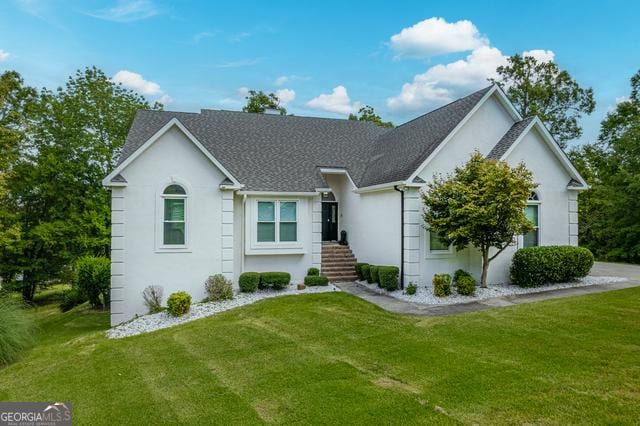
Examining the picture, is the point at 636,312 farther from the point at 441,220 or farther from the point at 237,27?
the point at 237,27

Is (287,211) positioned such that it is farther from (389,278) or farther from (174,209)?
(389,278)

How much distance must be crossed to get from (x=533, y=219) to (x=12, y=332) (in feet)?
56.5

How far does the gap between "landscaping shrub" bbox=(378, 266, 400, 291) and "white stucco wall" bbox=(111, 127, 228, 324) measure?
18.3ft

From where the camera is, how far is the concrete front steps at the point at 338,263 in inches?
658

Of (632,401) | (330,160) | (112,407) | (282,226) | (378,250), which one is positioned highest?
(330,160)

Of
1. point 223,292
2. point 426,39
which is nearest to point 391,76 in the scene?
point 426,39

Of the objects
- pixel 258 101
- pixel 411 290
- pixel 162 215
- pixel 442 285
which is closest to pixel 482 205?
pixel 442 285

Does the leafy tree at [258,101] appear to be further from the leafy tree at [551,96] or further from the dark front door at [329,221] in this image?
the leafy tree at [551,96]

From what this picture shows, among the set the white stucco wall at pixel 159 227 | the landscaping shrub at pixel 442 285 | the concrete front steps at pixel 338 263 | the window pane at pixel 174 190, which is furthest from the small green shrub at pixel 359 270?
the window pane at pixel 174 190

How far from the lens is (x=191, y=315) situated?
11773 mm

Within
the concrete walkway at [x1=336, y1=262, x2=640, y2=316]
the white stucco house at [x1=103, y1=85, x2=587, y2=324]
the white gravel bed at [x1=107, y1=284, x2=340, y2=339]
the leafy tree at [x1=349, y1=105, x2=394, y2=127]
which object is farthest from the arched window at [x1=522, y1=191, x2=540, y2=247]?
the leafy tree at [x1=349, y1=105, x2=394, y2=127]

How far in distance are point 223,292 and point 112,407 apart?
24.2ft

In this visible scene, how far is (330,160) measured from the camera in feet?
61.0

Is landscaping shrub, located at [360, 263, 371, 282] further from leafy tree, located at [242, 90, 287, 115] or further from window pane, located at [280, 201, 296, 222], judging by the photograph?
leafy tree, located at [242, 90, 287, 115]
